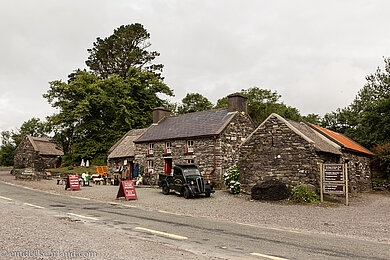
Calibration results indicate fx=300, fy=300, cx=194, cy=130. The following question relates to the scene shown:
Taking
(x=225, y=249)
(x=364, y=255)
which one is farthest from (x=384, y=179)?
(x=225, y=249)

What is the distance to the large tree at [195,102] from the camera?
56.9 meters

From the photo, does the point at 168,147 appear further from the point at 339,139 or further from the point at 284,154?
the point at 339,139

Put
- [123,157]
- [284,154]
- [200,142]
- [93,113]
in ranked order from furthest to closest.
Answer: [93,113] → [123,157] → [200,142] → [284,154]

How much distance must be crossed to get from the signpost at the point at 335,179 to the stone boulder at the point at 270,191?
2.08m

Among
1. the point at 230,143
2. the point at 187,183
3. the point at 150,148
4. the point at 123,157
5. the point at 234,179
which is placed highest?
the point at 230,143

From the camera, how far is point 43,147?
1978 inches

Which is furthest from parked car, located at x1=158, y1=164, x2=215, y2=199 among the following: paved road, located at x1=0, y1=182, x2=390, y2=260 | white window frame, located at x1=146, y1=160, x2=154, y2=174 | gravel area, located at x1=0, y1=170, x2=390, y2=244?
white window frame, located at x1=146, y1=160, x2=154, y2=174

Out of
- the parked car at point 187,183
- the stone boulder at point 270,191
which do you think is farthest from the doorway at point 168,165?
the stone boulder at point 270,191

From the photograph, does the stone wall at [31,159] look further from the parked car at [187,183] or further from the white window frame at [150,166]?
the parked car at [187,183]

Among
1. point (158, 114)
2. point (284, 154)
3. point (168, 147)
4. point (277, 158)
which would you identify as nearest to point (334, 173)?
point (284, 154)

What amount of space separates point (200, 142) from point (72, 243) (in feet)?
63.3

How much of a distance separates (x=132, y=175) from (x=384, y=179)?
78.4ft

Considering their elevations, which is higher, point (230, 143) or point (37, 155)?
point (230, 143)

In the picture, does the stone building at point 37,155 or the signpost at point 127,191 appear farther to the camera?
the stone building at point 37,155
